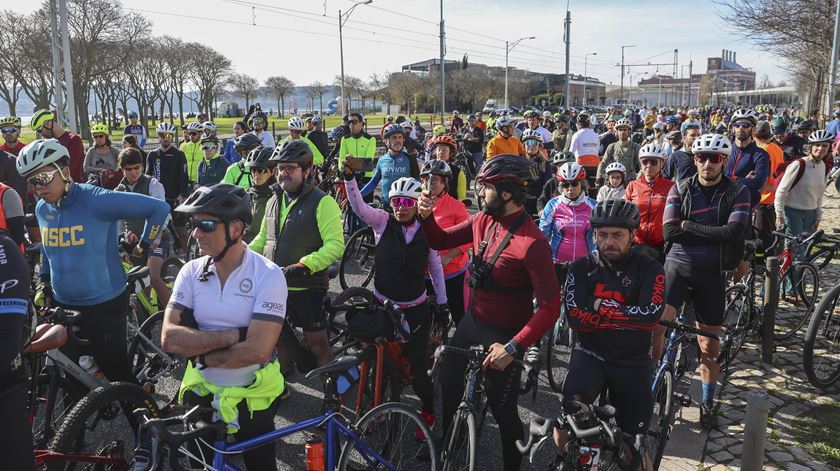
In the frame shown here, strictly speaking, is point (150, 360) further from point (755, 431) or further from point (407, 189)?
point (755, 431)

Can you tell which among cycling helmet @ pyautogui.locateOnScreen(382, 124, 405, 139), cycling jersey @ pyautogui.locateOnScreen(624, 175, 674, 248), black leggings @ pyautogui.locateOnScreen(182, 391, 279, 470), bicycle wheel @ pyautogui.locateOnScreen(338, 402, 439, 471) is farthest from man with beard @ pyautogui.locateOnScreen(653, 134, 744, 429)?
cycling helmet @ pyautogui.locateOnScreen(382, 124, 405, 139)

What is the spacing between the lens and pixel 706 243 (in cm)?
459

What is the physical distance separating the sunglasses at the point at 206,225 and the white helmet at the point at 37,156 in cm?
176

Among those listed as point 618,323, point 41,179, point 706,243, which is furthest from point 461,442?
point 41,179

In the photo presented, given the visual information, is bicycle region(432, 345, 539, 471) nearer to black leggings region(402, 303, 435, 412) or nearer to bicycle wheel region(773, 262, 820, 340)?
black leggings region(402, 303, 435, 412)

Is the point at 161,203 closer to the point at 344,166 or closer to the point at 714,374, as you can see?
the point at 344,166

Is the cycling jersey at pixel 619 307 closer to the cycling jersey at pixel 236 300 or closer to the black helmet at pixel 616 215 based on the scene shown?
the black helmet at pixel 616 215

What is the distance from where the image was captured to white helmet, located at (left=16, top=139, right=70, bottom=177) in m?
3.74

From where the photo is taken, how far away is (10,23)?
116ft

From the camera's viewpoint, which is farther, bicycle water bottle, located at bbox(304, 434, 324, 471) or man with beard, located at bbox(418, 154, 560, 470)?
man with beard, located at bbox(418, 154, 560, 470)

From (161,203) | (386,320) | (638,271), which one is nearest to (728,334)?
(638,271)

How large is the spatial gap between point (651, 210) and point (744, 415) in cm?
195

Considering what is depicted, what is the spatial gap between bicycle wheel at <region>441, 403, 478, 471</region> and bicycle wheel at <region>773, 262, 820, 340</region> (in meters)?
4.87

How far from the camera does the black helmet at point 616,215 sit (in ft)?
11.3
